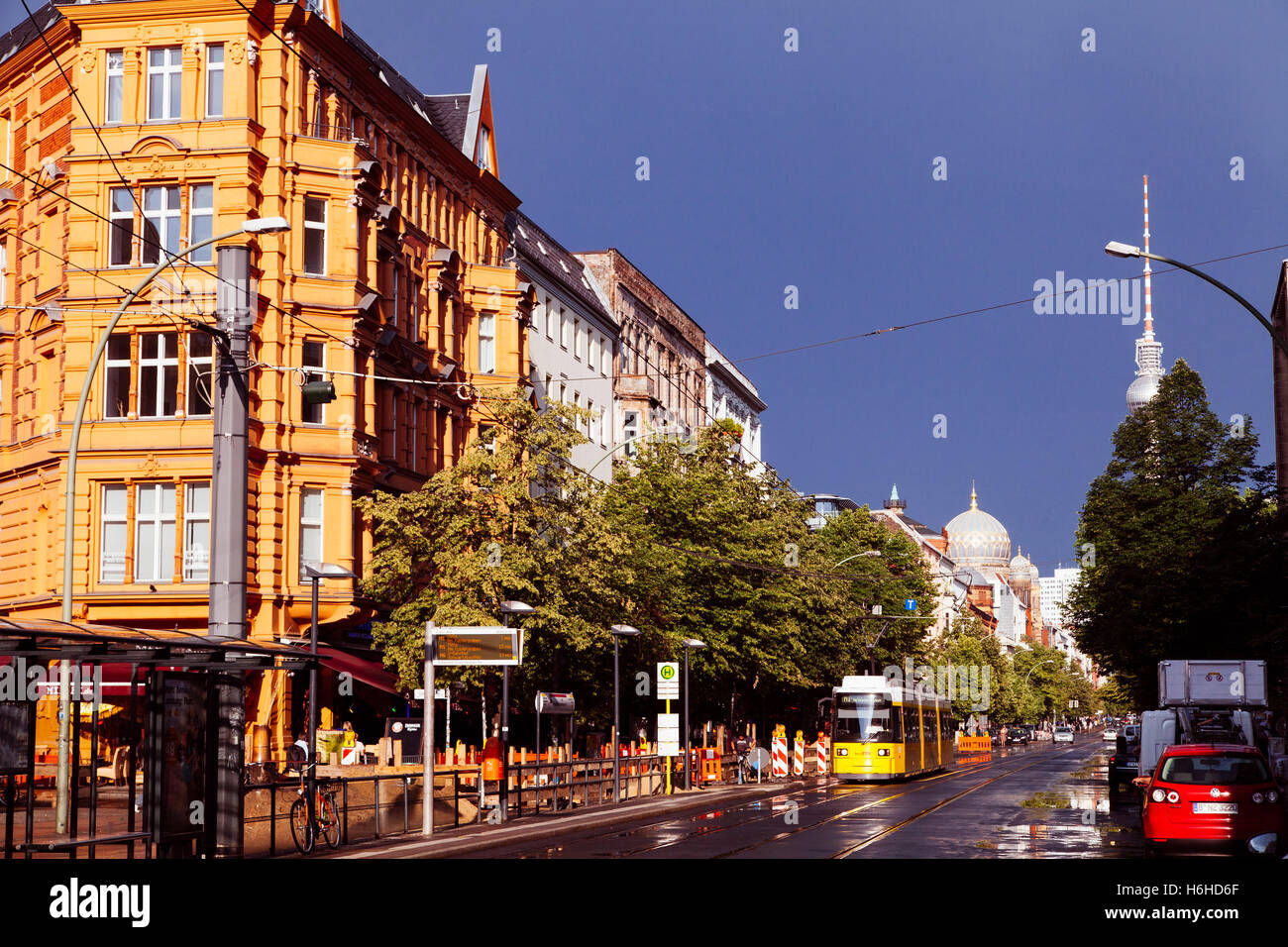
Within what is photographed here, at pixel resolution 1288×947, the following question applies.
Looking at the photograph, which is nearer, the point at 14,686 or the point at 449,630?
the point at 14,686

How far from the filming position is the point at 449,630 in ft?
89.4

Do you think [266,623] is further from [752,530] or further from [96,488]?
[752,530]

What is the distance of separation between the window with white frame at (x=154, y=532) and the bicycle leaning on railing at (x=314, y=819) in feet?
55.1

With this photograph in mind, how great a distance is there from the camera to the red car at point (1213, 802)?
855 inches

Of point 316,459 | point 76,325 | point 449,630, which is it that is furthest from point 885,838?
point 76,325

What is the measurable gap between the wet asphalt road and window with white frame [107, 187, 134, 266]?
19.8 metres

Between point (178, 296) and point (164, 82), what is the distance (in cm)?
571

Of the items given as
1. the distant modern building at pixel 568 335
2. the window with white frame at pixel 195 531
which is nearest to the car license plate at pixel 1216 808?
the window with white frame at pixel 195 531

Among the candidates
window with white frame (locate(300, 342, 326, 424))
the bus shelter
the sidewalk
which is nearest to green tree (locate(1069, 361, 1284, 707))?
the sidewalk

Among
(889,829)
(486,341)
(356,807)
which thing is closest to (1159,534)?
(486,341)

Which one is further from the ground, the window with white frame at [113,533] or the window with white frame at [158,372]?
the window with white frame at [158,372]

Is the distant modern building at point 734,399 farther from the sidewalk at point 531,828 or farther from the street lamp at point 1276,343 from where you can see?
the sidewalk at point 531,828

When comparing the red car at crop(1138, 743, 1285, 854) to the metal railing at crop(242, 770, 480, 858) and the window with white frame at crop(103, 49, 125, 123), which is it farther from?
the window with white frame at crop(103, 49, 125, 123)

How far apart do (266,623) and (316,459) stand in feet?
14.3
